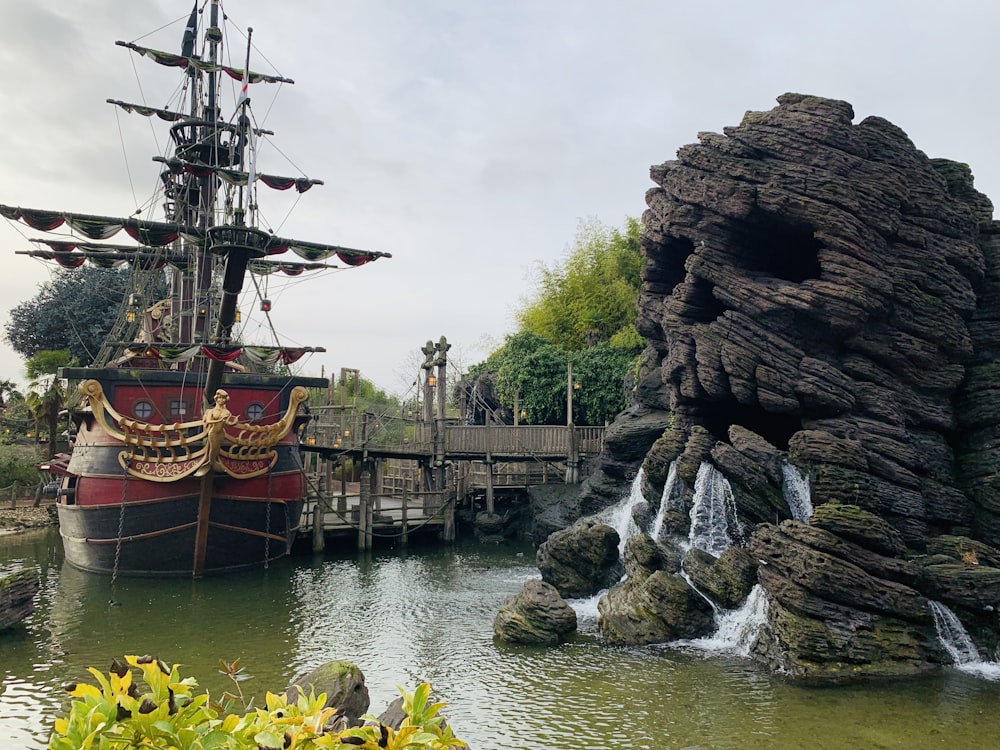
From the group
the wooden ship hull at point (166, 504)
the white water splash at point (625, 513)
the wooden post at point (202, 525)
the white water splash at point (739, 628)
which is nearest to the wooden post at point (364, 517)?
the wooden ship hull at point (166, 504)

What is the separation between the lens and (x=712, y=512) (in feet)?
55.8

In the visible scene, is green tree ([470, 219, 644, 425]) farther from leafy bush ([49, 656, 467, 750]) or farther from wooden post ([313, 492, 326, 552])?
leafy bush ([49, 656, 467, 750])

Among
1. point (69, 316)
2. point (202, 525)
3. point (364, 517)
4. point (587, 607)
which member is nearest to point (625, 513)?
point (587, 607)

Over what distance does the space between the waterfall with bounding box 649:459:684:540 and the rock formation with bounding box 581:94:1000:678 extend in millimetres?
200

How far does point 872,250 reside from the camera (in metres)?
16.2

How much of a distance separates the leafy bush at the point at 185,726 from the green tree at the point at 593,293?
33.6m

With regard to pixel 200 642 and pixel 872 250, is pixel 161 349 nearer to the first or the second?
pixel 200 642

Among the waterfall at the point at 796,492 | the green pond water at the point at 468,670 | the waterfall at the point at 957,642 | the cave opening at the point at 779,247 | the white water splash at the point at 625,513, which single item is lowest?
the green pond water at the point at 468,670

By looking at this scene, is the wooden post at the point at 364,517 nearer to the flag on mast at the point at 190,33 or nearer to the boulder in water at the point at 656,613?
the boulder in water at the point at 656,613

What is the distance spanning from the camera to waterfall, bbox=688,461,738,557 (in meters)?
16.8

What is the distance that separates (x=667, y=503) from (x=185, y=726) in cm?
1638

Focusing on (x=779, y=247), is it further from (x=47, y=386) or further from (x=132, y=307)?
(x=47, y=386)

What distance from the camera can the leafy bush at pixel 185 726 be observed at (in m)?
3.16

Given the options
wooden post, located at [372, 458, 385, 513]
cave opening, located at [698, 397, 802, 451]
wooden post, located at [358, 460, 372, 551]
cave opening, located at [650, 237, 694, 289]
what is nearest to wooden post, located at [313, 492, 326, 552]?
wooden post, located at [358, 460, 372, 551]
